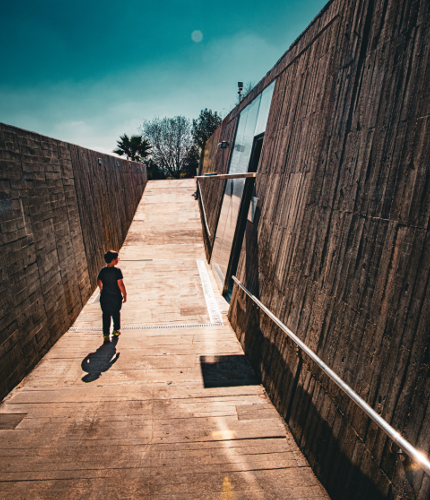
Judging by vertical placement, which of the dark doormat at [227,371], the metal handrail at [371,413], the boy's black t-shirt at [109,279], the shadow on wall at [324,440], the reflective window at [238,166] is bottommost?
the dark doormat at [227,371]

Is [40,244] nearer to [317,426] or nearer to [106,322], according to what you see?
[106,322]

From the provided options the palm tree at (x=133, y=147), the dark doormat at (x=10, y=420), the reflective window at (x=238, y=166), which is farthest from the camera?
the palm tree at (x=133, y=147)

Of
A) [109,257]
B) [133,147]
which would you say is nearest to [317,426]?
[109,257]

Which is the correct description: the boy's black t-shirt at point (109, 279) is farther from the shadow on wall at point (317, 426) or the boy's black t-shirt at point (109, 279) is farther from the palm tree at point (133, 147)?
the palm tree at point (133, 147)

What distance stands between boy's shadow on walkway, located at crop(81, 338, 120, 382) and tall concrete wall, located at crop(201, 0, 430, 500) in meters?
2.20

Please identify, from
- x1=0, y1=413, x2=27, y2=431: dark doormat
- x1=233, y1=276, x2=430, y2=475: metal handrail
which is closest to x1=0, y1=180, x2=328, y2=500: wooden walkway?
x1=0, y1=413, x2=27, y2=431: dark doormat

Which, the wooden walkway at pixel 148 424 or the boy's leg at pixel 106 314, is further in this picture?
the boy's leg at pixel 106 314

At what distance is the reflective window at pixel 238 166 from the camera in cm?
539

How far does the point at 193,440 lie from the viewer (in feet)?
8.91

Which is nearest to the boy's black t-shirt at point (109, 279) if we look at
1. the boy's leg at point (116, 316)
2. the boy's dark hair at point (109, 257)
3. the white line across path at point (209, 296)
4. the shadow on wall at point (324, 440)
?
the boy's dark hair at point (109, 257)

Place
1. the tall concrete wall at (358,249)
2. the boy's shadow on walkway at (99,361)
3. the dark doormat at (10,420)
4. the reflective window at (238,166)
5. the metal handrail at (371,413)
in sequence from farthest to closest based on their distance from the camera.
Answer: the reflective window at (238,166)
the boy's shadow on walkway at (99,361)
the dark doormat at (10,420)
the tall concrete wall at (358,249)
the metal handrail at (371,413)

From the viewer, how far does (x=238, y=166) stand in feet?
22.5

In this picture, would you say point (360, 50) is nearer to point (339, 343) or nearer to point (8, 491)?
point (339, 343)

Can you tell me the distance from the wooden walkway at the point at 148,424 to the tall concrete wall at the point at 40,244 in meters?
0.42
